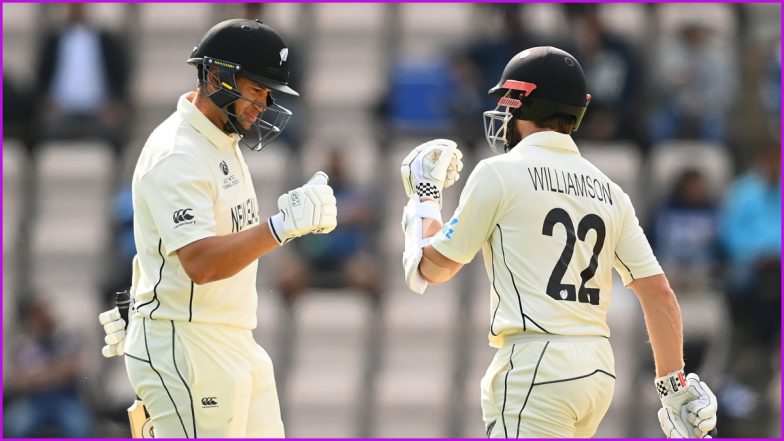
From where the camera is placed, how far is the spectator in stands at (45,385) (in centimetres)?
929

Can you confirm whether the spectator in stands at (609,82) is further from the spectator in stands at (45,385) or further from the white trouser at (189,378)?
the white trouser at (189,378)

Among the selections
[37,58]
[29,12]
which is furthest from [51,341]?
[29,12]

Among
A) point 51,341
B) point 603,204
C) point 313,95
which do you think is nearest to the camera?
point 603,204

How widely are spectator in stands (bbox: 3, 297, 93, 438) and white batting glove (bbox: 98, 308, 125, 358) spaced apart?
3.95 meters

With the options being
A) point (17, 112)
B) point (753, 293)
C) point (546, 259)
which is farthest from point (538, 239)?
point (17, 112)

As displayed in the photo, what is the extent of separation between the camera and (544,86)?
493 cm

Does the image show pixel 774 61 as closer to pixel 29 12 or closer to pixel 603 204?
pixel 29 12

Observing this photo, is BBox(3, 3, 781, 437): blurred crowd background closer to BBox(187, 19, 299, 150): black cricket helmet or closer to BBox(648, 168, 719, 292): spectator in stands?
BBox(648, 168, 719, 292): spectator in stands

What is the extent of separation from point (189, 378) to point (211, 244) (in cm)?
47

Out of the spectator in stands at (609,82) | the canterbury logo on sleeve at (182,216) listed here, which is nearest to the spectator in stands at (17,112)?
the spectator in stands at (609,82)

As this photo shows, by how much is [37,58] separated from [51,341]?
2.29m

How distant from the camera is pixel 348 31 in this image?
38.0 ft

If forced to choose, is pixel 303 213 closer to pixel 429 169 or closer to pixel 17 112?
pixel 429 169

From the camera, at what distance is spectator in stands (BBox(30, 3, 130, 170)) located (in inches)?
416
